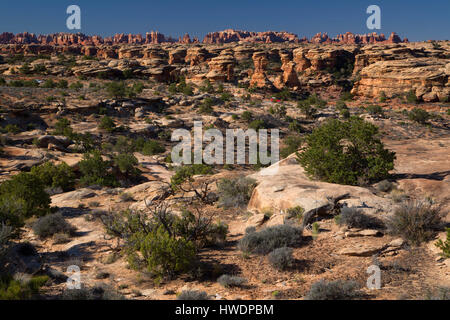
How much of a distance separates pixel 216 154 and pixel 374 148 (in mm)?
14744

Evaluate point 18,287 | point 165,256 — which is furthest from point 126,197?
point 18,287

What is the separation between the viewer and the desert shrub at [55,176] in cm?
1375

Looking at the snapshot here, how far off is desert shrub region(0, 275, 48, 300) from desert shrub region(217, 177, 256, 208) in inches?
233

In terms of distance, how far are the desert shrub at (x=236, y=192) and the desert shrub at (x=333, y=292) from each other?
538 centimetres

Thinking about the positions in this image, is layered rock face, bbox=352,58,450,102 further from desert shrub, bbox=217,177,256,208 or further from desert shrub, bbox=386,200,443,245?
desert shrub, bbox=386,200,443,245

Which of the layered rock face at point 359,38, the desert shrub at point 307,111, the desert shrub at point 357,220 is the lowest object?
the desert shrub at point 357,220

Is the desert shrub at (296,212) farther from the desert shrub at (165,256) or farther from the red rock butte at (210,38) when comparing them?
the red rock butte at (210,38)

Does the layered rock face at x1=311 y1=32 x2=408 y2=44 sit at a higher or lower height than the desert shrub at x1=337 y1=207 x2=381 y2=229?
higher

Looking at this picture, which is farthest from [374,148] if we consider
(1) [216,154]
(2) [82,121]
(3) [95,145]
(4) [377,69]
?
(4) [377,69]

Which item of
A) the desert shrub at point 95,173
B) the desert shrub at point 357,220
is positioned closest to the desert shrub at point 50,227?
the desert shrub at point 95,173

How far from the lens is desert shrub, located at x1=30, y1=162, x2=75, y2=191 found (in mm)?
13755

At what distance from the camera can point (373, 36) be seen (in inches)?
6166

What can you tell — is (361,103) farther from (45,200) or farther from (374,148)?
(45,200)

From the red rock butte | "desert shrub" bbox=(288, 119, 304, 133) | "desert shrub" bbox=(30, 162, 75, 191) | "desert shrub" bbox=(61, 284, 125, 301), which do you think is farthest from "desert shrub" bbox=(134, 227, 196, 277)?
the red rock butte
